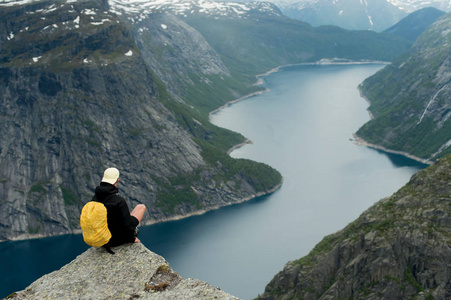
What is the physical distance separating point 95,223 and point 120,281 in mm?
1843

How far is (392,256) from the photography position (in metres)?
79.4

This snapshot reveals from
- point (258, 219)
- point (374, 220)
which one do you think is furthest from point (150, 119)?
point (374, 220)

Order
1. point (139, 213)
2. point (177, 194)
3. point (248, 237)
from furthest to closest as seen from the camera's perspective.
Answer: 1. point (177, 194)
2. point (248, 237)
3. point (139, 213)

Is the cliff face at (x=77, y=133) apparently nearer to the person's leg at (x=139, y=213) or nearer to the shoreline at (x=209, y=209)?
the shoreline at (x=209, y=209)

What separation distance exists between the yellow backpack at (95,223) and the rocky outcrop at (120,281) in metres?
0.84

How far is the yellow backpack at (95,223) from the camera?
1694 centimetres

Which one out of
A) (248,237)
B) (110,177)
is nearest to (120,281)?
(110,177)

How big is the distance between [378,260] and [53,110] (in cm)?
11646

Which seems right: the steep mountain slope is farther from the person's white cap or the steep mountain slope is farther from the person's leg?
the person's white cap

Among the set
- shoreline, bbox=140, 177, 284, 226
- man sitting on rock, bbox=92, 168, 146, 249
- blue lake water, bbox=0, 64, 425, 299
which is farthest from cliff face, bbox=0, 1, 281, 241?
man sitting on rock, bbox=92, 168, 146, 249

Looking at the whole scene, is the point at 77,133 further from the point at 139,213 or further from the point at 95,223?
the point at 95,223

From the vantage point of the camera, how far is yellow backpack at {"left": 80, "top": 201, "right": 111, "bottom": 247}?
16938 millimetres

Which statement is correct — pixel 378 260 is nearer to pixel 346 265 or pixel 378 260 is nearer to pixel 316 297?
pixel 346 265

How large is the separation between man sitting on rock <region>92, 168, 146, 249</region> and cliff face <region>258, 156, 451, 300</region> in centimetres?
6642
